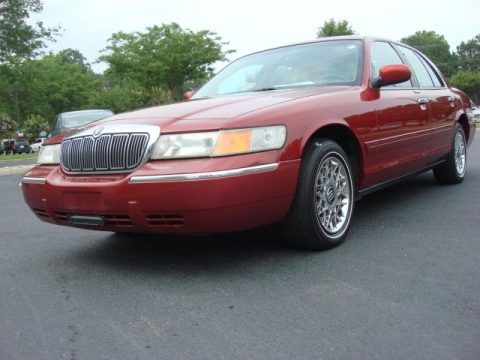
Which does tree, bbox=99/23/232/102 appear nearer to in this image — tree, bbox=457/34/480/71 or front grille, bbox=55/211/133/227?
front grille, bbox=55/211/133/227

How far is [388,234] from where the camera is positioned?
12.8 ft

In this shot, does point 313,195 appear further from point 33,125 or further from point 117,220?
point 33,125

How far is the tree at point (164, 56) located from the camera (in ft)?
99.3

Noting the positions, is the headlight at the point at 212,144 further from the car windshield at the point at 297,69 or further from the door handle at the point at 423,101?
the door handle at the point at 423,101

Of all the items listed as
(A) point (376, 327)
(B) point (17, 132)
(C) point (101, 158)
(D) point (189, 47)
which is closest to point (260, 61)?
(C) point (101, 158)

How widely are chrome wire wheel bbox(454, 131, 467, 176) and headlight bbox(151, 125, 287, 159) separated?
364 cm

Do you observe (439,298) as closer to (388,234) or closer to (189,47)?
(388,234)

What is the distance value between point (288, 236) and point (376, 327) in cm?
119

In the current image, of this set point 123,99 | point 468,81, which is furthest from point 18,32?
point 468,81

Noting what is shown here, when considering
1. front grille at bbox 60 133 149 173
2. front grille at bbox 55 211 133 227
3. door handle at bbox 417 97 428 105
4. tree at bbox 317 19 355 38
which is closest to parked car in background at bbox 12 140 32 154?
tree at bbox 317 19 355 38

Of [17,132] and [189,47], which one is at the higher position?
[189,47]

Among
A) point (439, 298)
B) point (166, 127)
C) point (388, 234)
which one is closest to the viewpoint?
point (439, 298)

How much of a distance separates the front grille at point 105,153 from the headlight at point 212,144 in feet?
0.41

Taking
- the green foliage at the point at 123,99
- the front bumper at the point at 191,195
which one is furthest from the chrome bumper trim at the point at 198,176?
the green foliage at the point at 123,99
